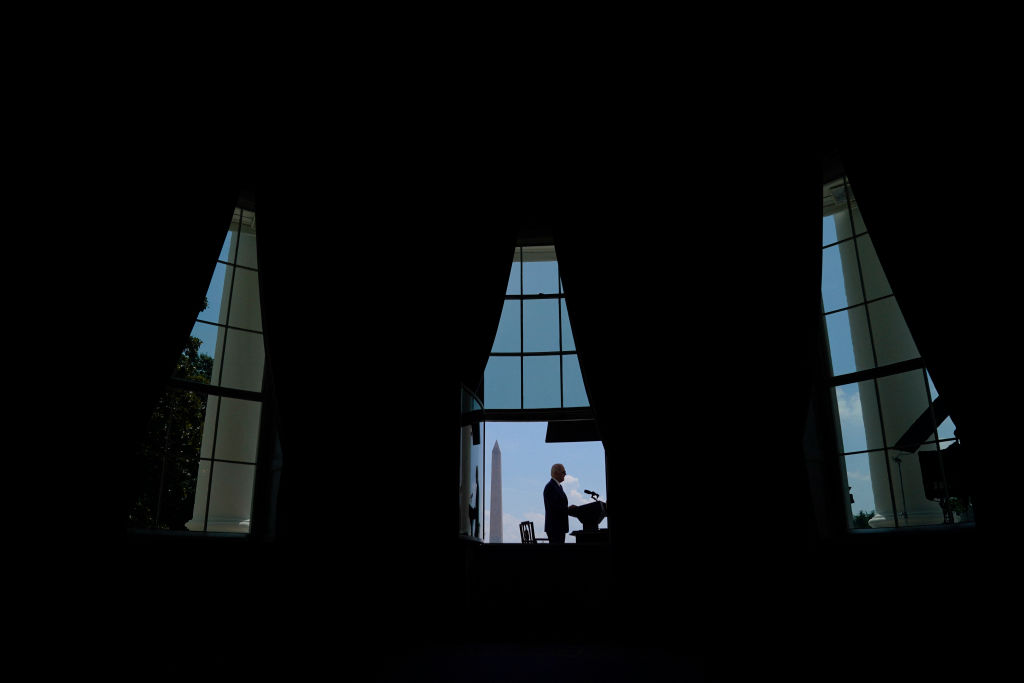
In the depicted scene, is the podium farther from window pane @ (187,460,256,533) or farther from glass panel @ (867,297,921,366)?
window pane @ (187,460,256,533)

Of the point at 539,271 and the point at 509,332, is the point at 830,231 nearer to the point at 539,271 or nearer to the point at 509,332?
the point at 539,271

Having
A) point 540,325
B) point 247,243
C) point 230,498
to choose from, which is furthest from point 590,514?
point 247,243

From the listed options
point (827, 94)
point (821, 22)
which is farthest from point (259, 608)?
point (821, 22)

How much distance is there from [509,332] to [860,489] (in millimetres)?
2842

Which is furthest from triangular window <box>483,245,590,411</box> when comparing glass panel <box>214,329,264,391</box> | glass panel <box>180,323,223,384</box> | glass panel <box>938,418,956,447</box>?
glass panel <box>180,323,223,384</box>

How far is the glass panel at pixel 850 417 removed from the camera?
4.36 metres

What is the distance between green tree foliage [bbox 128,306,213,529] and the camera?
10.5m

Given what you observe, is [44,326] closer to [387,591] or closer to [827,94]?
[387,591]

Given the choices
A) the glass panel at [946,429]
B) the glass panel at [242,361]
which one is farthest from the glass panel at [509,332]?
the glass panel at [946,429]

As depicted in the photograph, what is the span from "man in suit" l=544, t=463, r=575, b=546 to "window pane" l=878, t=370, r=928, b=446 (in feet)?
7.72

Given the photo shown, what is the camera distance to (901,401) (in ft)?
14.0

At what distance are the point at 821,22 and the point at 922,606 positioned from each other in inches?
122

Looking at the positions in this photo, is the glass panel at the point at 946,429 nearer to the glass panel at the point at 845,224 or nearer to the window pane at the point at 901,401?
the window pane at the point at 901,401

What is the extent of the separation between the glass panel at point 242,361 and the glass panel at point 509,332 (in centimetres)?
185
